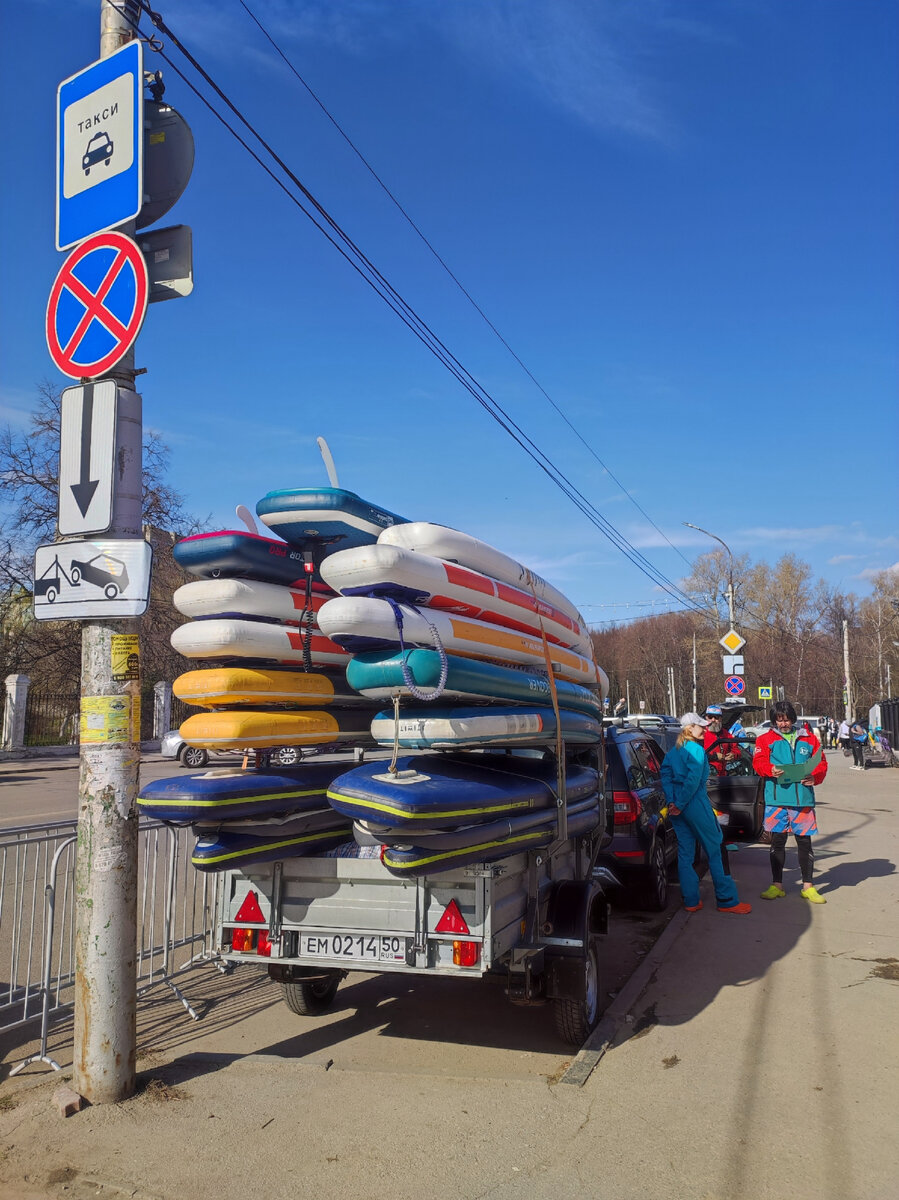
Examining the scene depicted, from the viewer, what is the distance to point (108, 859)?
440cm

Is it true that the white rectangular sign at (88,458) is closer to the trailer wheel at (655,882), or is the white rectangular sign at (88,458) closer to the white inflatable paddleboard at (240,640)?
the white inflatable paddleboard at (240,640)

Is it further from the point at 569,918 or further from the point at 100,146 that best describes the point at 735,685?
the point at 100,146

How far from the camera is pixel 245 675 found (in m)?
4.88

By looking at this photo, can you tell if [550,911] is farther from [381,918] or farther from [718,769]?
[718,769]

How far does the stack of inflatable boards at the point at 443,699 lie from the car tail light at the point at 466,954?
1.44 ft

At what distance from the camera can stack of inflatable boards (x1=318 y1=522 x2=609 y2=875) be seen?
165 inches

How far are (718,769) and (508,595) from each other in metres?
8.42

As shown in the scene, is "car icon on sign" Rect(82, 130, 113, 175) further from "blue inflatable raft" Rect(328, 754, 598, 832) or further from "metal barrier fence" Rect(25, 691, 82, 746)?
"metal barrier fence" Rect(25, 691, 82, 746)

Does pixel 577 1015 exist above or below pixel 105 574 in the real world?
below

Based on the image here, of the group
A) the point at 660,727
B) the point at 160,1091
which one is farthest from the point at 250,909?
the point at 660,727

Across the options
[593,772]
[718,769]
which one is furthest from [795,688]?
[593,772]

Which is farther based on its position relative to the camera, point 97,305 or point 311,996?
point 311,996

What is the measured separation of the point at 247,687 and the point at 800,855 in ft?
22.0

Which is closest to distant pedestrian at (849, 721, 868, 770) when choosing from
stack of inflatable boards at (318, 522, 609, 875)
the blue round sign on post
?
the blue round sign on post
